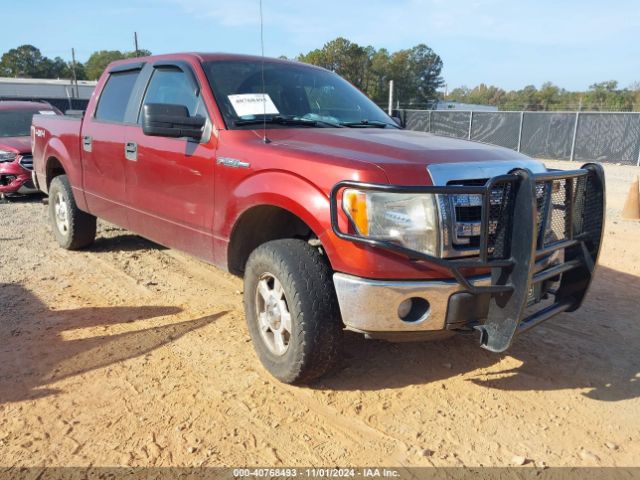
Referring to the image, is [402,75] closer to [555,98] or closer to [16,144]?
[555,98]

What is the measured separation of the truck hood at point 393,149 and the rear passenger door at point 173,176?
0.62 m

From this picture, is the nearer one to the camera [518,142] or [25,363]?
[25,363]

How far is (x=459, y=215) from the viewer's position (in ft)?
9.04

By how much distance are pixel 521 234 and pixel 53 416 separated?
264 cm

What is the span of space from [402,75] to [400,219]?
63.2 metres

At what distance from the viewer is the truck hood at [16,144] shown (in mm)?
9219

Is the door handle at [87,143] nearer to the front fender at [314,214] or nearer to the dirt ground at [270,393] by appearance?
the dirt ground at [270,393]

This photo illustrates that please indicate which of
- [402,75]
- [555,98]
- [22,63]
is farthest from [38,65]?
[555,98]

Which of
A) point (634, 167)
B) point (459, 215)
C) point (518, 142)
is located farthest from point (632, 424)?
point (518, 142)

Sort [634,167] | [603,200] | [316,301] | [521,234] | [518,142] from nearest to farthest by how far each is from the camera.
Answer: [521,234]
[316,301]
[603,200]
[634,167]
[518,142]

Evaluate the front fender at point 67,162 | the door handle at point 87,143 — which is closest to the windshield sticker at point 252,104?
the door handle at point 87,143

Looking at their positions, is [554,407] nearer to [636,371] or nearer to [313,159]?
[636,371]

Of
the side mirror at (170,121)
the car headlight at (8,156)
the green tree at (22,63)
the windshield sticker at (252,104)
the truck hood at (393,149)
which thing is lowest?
the car headlight at (8,156)

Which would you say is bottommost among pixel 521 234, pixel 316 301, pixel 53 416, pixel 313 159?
pixel 53 416
